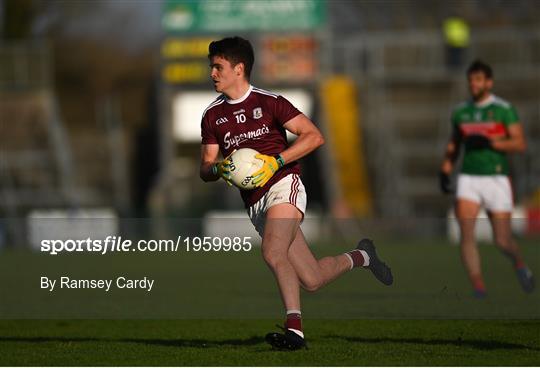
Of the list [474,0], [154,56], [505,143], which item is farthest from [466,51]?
[505,143]

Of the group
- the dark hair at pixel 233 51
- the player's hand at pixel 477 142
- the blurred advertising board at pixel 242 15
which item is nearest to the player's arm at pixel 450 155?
the player's hand at pixel 477 142

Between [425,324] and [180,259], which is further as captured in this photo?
[425,324]

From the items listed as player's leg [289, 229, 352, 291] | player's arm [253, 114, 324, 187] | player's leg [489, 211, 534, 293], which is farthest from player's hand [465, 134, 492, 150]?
player's arm [253, 114, 324, 187]

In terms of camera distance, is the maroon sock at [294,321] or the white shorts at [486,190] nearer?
the maroon sock at [294,321]

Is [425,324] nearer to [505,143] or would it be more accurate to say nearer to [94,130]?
[505,143]

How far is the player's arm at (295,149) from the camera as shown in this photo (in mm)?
8727

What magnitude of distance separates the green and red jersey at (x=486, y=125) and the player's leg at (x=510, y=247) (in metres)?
0.59

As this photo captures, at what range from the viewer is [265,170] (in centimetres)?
871

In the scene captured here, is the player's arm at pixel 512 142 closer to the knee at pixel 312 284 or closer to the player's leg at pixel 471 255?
the player's leg at pixel 471 255

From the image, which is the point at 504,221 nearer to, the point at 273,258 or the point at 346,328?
the point at 346,328

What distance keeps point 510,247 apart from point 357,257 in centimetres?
235

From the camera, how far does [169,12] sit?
41938mm

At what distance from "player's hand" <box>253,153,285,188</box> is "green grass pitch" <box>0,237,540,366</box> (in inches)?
41.9

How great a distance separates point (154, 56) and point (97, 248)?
61.0 metres
